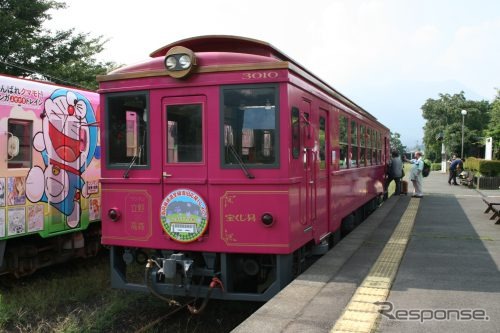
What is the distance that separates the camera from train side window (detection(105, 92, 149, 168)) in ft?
18.0

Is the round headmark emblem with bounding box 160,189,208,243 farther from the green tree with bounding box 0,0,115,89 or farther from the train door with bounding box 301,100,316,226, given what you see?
the green tree with bounding box 0,0,115,89

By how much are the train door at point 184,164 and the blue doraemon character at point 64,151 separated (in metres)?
2.41

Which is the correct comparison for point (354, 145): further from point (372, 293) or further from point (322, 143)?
point (372, 293)

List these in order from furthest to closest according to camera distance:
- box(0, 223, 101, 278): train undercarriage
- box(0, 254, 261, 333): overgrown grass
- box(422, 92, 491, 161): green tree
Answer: box(422, 92, 491, 161): green tree, box(0, 223, 101, 278): train undercarriage, box(0, 254, 261, 333): overgrown grass

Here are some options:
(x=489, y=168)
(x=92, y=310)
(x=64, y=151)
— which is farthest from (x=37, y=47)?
(x=489, y=168)

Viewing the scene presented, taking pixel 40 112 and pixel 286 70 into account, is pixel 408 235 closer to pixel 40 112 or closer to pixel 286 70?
pixel 286 70

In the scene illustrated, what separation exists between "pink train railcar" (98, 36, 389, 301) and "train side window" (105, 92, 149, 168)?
12mm

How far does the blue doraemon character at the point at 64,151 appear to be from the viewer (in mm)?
7238

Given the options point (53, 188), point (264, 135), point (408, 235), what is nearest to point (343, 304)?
point (264, 135)

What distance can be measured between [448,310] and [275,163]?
2.12 metres

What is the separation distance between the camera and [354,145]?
934cm

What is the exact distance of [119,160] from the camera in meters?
5.61

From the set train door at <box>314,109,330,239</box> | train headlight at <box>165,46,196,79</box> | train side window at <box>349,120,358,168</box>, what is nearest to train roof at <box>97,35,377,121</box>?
train headlight at <box>165,46,196,79</box>

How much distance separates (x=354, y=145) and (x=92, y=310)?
18.3 feet
